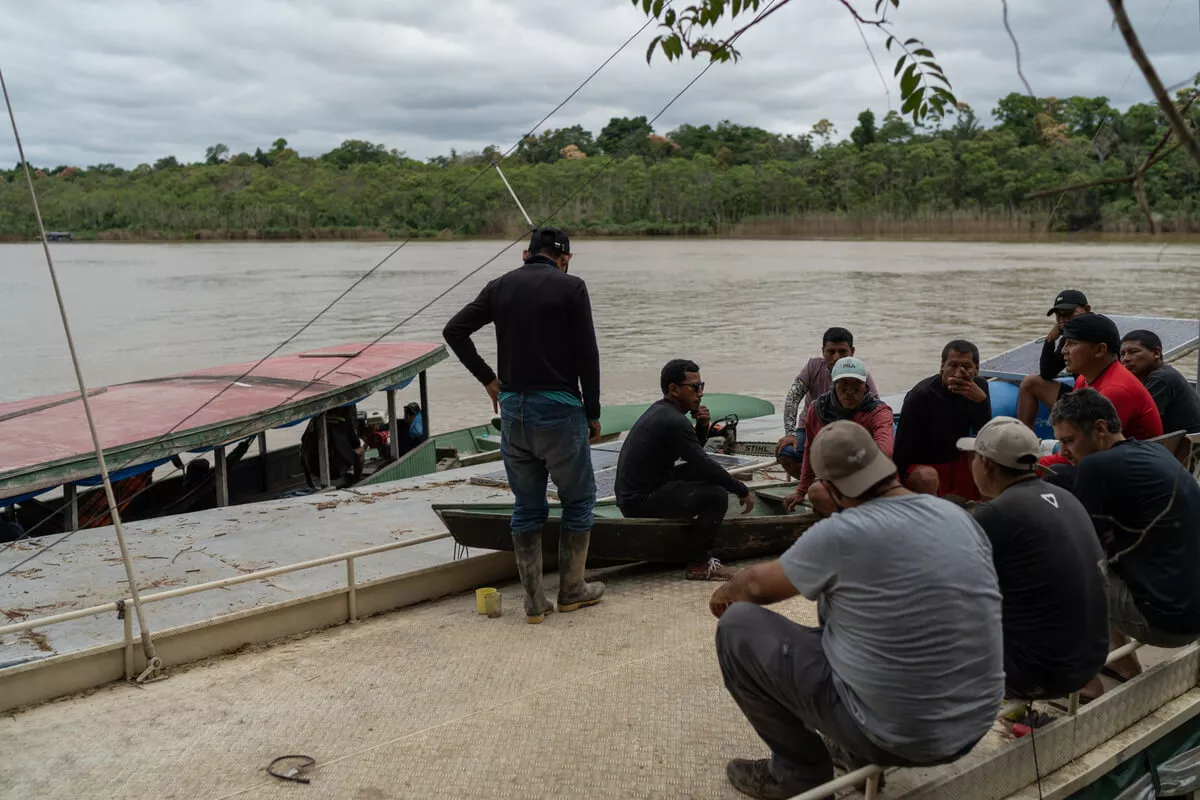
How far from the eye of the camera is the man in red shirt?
16.7 feet

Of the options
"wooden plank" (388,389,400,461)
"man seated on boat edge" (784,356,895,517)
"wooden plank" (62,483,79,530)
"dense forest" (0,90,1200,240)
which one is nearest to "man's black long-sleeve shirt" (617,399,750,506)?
"man seated on boat edge" (784,356,895,517)

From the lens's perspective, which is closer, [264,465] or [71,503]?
[71,503]

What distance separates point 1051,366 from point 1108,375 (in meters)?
1.79

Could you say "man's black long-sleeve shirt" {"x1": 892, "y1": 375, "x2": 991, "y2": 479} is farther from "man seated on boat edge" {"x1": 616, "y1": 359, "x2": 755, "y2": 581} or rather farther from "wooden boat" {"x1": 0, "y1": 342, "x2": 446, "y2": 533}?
"wooden boat" {"x1": 0, "y1": 342, "x2": 446, "y2": 533}

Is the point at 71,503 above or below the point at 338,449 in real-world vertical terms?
above

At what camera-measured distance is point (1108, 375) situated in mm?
5207

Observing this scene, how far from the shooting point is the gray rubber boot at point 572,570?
5.32m

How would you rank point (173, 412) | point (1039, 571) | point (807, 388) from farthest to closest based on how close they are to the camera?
point (173, 412) < point (807, 388) < point (1039, 571)

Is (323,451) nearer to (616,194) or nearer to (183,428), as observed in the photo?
(183,428)

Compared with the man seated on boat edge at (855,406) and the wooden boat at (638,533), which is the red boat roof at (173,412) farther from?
the man seated on boat edge at (855,406)

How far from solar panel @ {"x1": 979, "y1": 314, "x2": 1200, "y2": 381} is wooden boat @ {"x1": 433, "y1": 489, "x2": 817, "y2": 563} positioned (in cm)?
431

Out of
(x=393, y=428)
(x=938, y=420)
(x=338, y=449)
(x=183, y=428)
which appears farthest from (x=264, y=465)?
(x=938, y=420)

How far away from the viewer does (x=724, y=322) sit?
37.0 meters

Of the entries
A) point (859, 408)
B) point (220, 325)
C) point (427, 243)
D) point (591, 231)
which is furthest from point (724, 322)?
point (427, 243)
